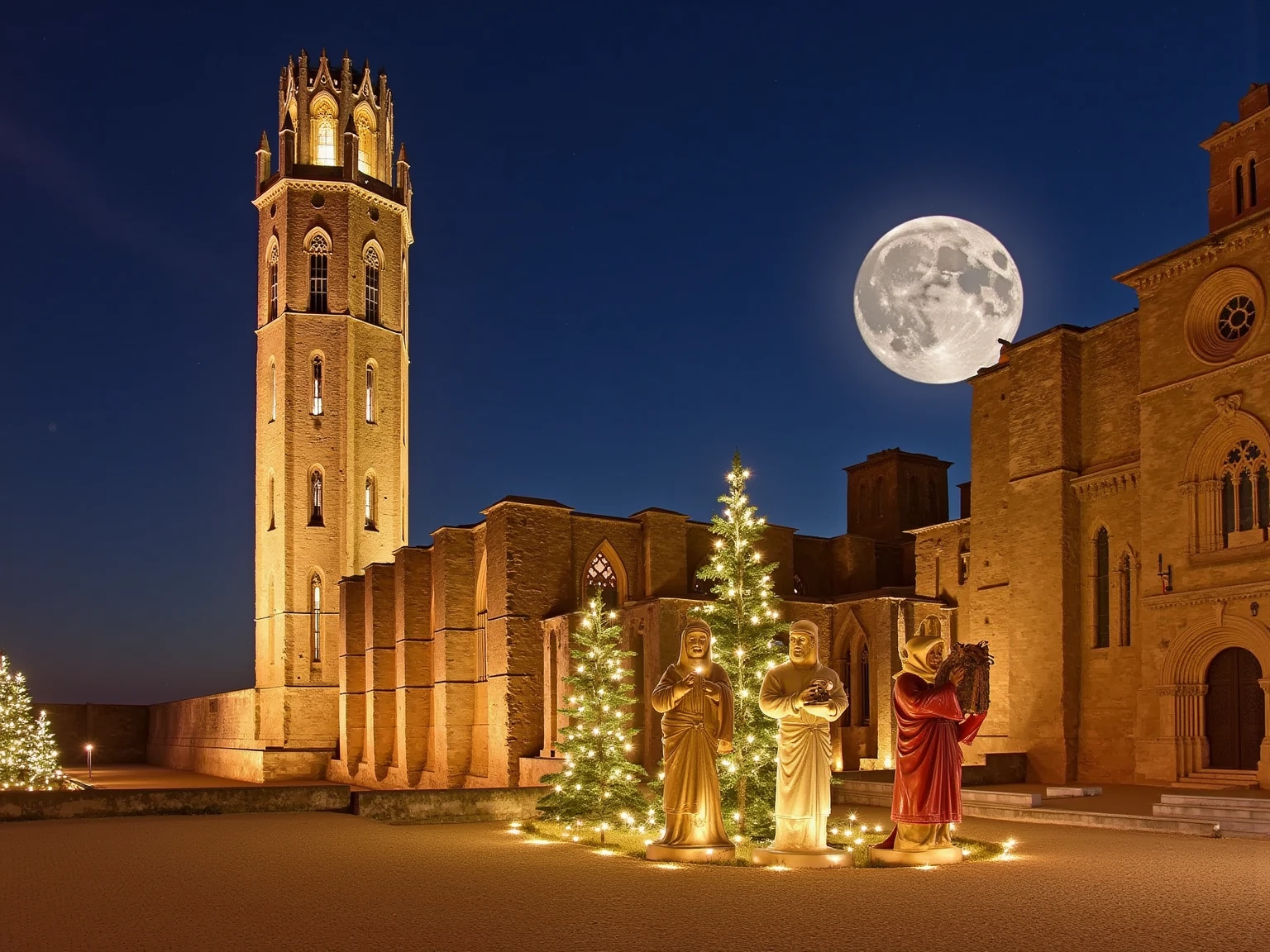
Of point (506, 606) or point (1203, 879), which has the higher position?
point (506, 606)

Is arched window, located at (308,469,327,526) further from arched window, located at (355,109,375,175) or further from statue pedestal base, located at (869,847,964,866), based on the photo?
statue pedestal base, located at (869,847,964,866)

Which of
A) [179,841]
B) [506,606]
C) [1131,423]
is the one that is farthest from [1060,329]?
[179,841]

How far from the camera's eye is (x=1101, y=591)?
2703 cm

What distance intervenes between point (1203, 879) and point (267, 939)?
9.15 metres

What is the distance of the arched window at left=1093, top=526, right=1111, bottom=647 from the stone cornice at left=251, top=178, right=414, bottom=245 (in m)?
36.0

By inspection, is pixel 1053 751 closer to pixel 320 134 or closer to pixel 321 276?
pixel 321 276

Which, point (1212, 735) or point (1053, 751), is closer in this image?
point (1212, 735)

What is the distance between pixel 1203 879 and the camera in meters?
11.9

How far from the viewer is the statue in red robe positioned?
1248cm

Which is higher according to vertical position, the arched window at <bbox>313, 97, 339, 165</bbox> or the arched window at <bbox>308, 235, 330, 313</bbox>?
the arched window at <bbox>313, 97, 339, 165</bbox>

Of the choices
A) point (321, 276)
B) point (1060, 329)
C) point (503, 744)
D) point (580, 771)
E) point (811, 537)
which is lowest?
point (503, 744)

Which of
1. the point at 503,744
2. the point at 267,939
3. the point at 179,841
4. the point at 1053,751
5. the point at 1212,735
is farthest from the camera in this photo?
the point at 503,744

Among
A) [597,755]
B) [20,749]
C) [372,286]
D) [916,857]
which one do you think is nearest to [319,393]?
[372,286]

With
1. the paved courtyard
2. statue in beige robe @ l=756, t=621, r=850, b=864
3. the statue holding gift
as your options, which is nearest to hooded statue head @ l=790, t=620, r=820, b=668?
statue in beige robe @ l=756, t=621, r=850, b=864
